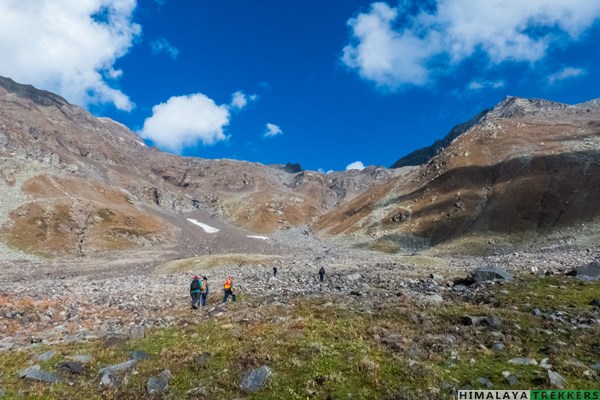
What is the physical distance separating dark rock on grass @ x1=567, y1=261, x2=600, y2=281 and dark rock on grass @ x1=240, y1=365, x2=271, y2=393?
25043mm

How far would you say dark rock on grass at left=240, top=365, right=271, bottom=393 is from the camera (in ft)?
44.5

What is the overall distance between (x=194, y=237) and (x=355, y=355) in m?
159

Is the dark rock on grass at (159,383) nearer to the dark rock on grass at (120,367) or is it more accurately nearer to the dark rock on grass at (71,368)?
the dark rock on grass at (120,367)

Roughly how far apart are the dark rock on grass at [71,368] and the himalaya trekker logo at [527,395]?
→ 13.5 metres

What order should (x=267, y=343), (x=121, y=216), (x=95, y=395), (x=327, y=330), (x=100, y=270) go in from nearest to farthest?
1. (x=95, y=395)
2. (x=267, y=343)
3. (x=327, y=330)
4. (x=100, y=270)
5. (x=121, y=216)

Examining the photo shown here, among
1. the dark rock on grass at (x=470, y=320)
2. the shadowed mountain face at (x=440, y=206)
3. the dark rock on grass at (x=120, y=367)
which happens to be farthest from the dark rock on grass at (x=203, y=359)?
the shadowed mountain face at (x=440, y=206)

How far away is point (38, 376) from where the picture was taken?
1495 centimetres

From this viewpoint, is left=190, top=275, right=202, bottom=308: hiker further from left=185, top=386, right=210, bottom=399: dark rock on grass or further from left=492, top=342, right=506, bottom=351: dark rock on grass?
left=492, top=342, right=506, bottom=351: dark rock on grass

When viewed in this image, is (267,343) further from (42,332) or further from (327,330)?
(42,332)

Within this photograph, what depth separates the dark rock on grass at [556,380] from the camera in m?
12.5

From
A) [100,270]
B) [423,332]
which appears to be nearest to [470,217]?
[100,270]

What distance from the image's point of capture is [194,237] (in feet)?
550

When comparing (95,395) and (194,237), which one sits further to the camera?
(194,237)

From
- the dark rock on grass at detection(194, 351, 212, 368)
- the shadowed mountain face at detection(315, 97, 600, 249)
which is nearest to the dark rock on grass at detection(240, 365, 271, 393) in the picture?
the dark rock on grass at detection(194, 351, 212, 368)
